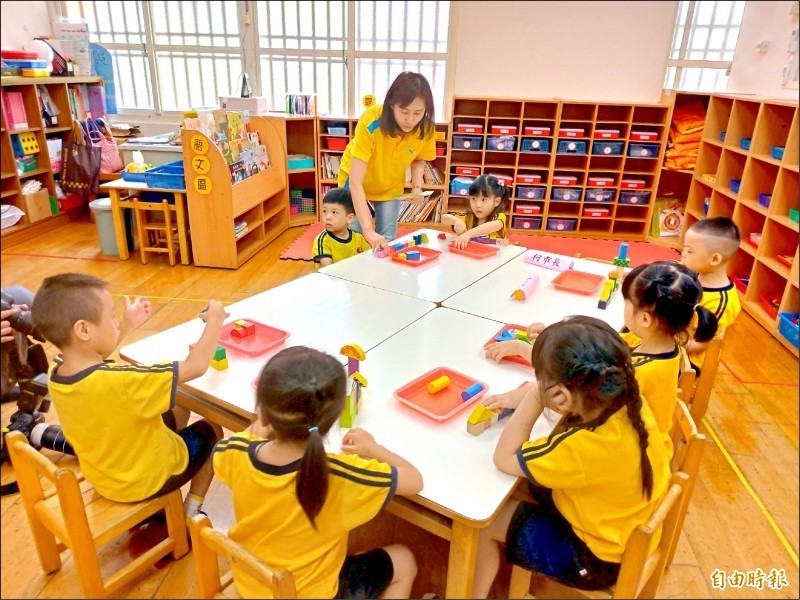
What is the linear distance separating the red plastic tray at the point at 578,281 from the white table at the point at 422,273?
257 mm

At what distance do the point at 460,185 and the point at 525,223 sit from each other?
638 mm

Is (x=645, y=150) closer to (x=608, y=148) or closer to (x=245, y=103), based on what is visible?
(x=608, y=148)

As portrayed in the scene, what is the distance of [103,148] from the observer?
4129mm

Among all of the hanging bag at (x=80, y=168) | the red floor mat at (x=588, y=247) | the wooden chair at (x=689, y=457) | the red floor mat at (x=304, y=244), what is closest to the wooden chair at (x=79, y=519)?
the wooden chair at (x=689, y=457)

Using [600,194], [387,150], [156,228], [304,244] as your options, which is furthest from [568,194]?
[156,228]

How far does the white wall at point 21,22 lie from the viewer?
1.53 feet

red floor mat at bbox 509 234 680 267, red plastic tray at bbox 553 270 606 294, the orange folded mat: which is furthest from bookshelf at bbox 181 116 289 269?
the orange folded mat

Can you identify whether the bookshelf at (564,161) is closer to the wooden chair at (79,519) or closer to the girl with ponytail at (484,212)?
the girl with ponytail at (484,212)

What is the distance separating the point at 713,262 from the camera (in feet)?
4.59

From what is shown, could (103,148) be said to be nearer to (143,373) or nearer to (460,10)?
→ (143,373)

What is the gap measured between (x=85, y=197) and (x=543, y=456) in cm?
411

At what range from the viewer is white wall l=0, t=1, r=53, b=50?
0.47 m

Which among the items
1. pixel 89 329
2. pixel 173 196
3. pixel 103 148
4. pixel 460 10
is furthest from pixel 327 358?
pixel 103 148

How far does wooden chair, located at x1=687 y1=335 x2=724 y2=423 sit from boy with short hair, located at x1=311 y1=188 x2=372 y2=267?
136cm
